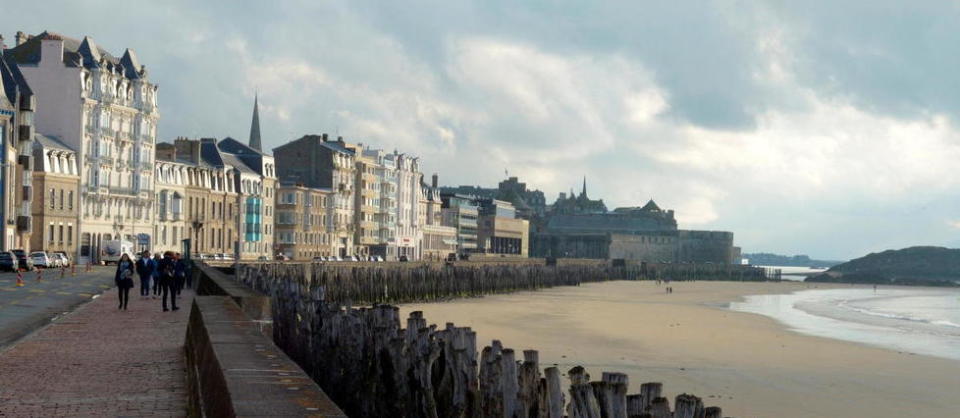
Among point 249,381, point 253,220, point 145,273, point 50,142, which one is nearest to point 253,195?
point 253,220

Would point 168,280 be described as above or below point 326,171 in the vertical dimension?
below

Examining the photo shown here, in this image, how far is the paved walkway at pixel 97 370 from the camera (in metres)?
15.6

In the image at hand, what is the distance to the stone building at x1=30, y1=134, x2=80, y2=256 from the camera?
98875 mm

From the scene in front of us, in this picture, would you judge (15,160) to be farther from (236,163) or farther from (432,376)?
(432,376)

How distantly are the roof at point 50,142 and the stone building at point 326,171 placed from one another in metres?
48.6

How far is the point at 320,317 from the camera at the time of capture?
21359 millimetres

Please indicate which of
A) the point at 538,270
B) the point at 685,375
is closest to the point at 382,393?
the point at 685,375

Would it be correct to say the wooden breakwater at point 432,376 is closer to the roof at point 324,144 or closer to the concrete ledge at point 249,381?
the concrete ledge at point 249,381

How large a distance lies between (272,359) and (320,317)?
9581 mm

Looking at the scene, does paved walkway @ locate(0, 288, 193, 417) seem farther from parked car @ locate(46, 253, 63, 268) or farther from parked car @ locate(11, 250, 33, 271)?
parked car @ locate(46, 253, 63, 268)

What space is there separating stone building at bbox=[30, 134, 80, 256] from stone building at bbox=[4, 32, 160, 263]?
4.00ft

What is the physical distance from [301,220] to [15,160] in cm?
5963

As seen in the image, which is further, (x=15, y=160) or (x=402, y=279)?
(x=15, y=160)

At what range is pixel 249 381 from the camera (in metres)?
9.85
